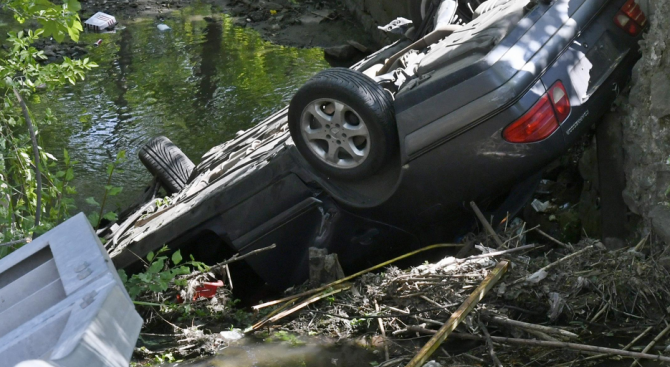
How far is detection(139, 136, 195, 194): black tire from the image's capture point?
650 cm

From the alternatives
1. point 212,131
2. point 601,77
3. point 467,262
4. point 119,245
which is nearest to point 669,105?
point 601,77

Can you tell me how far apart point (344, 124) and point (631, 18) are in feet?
5.68

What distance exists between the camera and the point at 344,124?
4191mm

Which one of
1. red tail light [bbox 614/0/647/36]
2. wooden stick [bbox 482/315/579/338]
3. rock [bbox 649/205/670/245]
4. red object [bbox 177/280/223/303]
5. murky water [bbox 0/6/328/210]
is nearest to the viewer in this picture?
wooden stick [bbox 482/315/579/338]

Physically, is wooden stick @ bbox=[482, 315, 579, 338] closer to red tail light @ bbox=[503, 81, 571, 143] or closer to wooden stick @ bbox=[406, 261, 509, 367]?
wooden stick @ bbox=[406, 261, 509, 367]

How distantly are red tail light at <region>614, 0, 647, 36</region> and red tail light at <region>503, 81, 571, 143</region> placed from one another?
674 mm

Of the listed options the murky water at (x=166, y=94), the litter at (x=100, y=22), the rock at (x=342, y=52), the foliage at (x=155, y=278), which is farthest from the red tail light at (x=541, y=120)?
the litter at (x=100, y=22)

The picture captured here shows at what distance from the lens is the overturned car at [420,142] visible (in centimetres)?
395

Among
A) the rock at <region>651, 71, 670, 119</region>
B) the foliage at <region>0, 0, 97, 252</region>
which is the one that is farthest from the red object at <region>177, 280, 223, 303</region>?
the rock at <region>651, 71, 670, 119</region>

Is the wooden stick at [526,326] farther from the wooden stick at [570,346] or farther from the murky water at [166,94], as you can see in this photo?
the murky water at [166,94]

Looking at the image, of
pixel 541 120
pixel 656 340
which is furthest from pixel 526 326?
pixel 541 120

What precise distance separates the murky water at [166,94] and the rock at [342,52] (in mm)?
280

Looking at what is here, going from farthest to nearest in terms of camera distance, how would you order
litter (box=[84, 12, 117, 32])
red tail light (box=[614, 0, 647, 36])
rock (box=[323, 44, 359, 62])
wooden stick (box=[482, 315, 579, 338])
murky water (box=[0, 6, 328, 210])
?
1. litter (box=[84, 12, 117, 32])
2. rock (box=[323, 44, 359, 62])
3. murky water (box=[0, 6, 328, 210])
4. red tail light (box=[614, 0, 647, 36])
5. wooden stick (box=[482, 315, 579, 338])

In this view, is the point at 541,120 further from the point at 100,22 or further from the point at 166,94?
the point at 100,22
